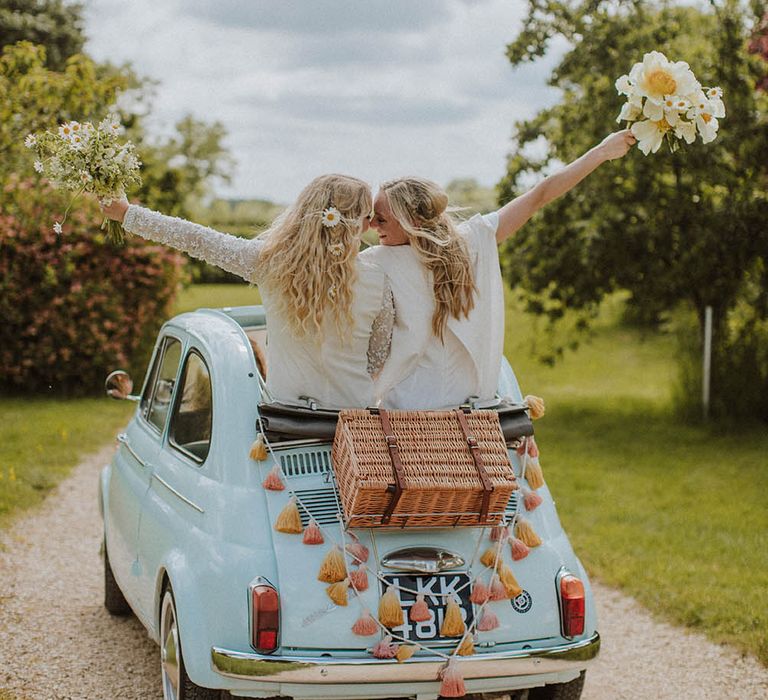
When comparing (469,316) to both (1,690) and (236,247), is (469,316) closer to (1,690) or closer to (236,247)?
(236,247)

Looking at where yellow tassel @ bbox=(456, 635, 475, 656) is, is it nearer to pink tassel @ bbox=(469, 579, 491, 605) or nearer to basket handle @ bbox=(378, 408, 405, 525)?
pink tassel @ bbox=(469, 579, 491, 605)

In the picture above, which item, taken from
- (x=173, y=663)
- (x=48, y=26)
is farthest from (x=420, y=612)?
(x=48, y=26)

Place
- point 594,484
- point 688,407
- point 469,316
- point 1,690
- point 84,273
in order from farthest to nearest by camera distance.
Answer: point 84,273, point 688,407, point 594,484, point 1,690, point 469,316

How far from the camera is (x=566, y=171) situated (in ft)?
14.8

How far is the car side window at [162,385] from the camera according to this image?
5.06 meters

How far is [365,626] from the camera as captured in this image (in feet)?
11.9

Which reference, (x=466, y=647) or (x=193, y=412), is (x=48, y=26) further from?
(x=466, y=647)

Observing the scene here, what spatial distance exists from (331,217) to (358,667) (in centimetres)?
165

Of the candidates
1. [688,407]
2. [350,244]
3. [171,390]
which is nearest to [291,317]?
[350,244]

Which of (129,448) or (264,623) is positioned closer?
(264,623)

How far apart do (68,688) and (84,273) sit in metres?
10.4

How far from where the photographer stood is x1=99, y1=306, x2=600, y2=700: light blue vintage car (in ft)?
11.8

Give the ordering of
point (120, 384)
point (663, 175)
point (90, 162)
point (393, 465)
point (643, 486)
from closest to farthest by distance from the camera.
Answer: point (393, 465), point (90, 162), point (120, 384), point (643, 486), point (663, 175)

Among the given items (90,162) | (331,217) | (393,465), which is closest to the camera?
(393,465)
